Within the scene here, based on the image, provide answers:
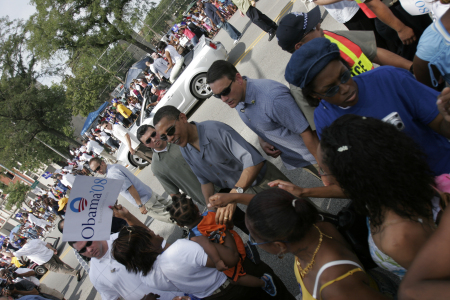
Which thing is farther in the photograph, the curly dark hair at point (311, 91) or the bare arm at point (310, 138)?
the bare arm at point (310, 138)

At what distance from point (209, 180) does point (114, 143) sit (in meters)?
15.4

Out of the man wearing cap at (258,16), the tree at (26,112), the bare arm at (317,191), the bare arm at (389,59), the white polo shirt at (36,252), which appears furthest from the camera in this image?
the tree at (26,112)

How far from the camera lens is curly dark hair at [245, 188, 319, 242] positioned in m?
1.51

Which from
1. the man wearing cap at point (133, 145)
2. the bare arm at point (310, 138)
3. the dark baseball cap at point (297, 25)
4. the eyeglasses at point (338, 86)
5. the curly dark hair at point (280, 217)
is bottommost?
the man wearing cap at point (133, 145)

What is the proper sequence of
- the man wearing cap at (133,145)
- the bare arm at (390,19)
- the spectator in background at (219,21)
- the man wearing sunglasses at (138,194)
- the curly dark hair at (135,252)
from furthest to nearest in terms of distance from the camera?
the spectator in background at (219,21)
the man wearing cap at (133,145)
the man wearing sunglasses at (138,194)
the bare arm at (390,19)
the curly dark hair at (135,252)

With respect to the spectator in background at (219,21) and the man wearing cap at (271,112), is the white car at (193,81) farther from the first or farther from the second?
the man wearing cap at (271,112)

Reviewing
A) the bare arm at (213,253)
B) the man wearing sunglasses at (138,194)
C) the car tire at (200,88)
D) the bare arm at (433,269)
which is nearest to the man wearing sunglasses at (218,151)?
the bare arm at (213,253)

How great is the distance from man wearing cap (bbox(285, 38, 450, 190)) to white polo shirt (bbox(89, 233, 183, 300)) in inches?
88.0

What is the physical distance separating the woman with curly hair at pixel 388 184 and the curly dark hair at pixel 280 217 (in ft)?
0.89

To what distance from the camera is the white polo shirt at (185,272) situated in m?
2.23

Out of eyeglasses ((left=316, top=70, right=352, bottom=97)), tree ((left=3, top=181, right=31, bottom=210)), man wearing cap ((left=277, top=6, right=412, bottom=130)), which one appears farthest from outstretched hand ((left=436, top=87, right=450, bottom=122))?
tree ((left=3, top=181, right=31, bottom=210))

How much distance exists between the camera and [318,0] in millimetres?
3461

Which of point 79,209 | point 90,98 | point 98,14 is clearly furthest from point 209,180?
point 98,14

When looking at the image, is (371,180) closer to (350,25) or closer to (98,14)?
(350,25)
